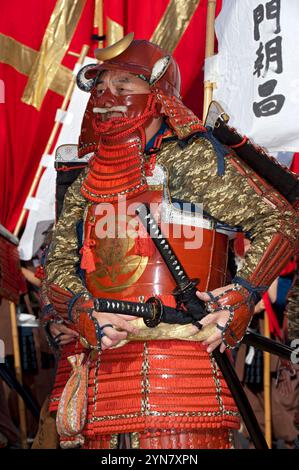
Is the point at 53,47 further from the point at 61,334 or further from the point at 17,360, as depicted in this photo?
the point at 61,334

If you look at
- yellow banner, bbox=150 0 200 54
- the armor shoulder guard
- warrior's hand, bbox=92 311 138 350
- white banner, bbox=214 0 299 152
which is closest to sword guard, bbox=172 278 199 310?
warrior's hand, bbox=92 311 138 350

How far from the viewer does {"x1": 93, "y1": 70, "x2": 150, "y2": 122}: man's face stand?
14.4 feet

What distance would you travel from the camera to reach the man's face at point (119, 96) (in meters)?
4.38

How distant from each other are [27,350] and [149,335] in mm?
5716

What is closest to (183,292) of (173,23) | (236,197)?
(236,197)

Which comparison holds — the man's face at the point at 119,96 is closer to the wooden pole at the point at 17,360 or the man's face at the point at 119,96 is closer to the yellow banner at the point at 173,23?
the yellow banner at the point at 173,23

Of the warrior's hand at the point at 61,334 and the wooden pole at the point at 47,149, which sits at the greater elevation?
the wooden pole at the point at 47,149

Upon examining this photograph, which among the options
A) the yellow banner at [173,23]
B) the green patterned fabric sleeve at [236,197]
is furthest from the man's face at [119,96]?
the yellow banner at [173,23]

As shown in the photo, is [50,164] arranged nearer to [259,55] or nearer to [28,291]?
[28,291]

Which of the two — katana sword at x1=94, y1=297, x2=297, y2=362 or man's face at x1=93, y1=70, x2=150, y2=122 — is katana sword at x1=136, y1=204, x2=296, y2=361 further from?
man's face at x1=93, y1=70, x2=150, y2=122

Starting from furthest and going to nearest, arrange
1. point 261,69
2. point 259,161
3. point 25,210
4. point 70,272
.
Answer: point 25,210 < point 261,69 < point 70,272 < point 259,161

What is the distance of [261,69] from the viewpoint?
6.51 m

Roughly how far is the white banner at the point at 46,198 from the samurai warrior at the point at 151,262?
3.65 meters

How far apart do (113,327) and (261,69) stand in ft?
10.5
